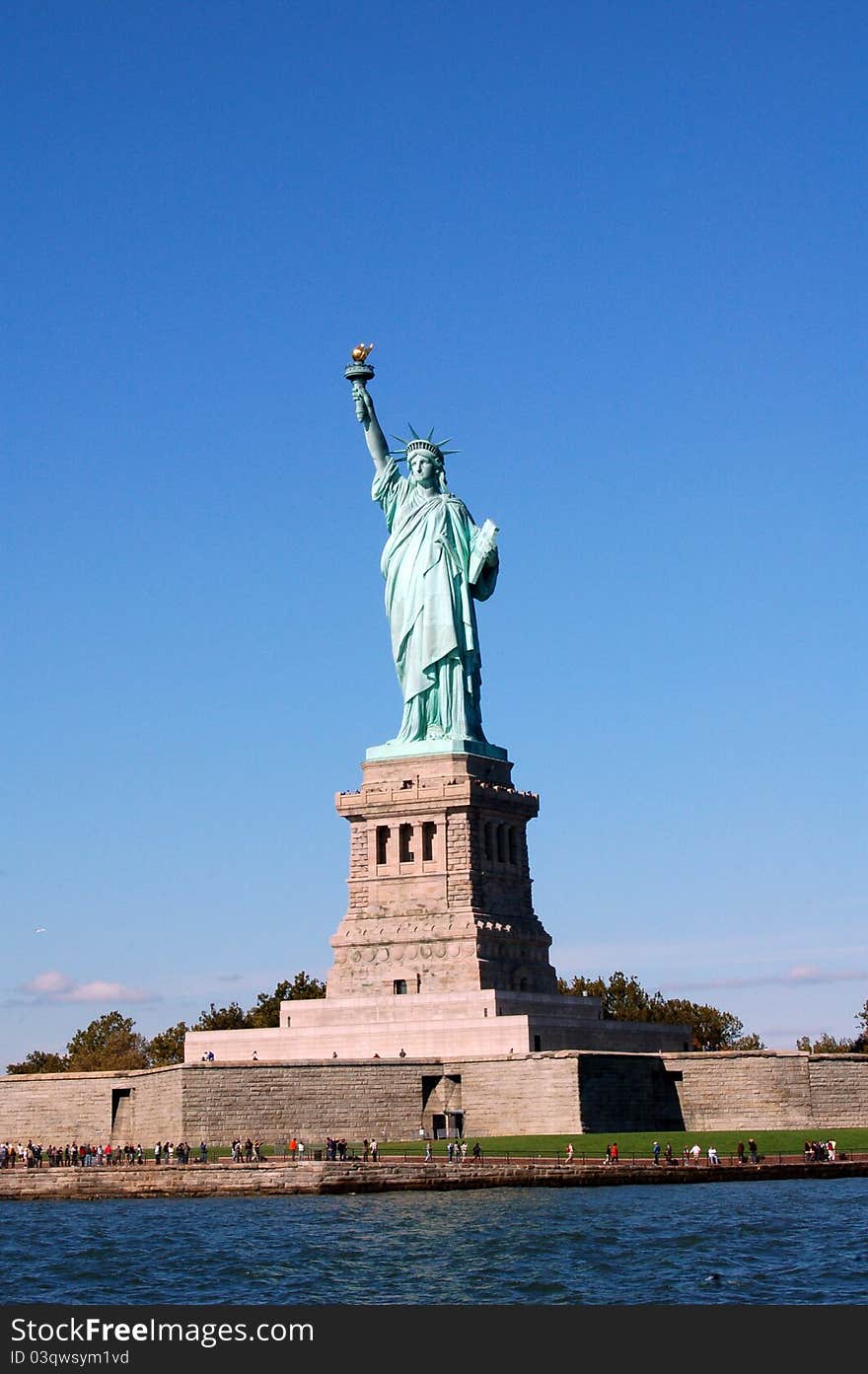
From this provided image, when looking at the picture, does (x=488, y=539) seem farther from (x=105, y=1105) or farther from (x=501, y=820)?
(x=105, y=1105)

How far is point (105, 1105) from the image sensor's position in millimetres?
61438

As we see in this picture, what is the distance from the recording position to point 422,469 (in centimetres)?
7112

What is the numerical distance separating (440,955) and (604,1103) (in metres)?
9.13

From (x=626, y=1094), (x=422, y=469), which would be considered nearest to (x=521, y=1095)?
(x=626, y=1094)

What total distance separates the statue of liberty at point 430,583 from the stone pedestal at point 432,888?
206 cm

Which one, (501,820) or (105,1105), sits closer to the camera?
(105,1105)

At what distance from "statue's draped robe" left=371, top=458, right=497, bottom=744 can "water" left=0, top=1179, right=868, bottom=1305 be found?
2253 centimetres

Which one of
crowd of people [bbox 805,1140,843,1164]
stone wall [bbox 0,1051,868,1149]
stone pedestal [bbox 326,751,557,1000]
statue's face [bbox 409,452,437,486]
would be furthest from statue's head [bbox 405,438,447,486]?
crowd of people [bbox 805,1140,843,1164]

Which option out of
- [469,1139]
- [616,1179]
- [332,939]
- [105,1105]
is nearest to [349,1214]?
[616,1179]

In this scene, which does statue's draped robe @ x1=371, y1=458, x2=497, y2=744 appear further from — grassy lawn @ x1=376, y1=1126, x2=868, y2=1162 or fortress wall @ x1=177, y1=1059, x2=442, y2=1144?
grassy lawn @ x1=376, y1=1126, x2=868, y2=1162

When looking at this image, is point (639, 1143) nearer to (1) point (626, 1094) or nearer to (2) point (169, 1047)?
(1) point (626, 1094)

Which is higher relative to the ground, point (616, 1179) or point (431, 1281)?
point (616, 1179)

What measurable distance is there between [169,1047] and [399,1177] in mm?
34574

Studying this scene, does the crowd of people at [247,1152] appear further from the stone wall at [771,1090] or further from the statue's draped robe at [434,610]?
the statue's draped robe at [434,610]
